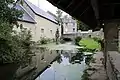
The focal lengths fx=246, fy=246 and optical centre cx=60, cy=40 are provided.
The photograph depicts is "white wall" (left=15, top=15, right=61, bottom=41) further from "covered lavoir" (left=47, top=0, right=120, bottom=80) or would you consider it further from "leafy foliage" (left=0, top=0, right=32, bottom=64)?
"covered lavoir" (left=47, top=0, right=120, bottom=80)

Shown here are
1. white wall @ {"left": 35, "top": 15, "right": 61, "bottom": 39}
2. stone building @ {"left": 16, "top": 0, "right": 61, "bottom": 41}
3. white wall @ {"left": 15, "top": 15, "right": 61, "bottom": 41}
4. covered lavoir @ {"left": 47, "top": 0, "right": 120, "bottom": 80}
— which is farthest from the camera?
white wall @ {"left": 35, "top": 15, "right": 61, "bottom": 39}

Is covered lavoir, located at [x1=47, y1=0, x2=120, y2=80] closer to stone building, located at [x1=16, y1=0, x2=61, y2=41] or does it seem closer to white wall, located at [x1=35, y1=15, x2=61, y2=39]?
stone building, located at [x1=16, y1=0, x2=61, y2=41]

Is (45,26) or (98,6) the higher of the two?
(45,26)

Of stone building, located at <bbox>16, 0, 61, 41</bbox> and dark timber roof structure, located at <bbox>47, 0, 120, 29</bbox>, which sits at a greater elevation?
stone building, located at <bbox>16, 0, 61, 41</bbox>

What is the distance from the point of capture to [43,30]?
1329 inches

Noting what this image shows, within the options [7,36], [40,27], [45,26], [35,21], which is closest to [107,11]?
[7,36]

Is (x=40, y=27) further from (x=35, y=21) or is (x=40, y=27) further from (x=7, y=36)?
(x=7, y=36)

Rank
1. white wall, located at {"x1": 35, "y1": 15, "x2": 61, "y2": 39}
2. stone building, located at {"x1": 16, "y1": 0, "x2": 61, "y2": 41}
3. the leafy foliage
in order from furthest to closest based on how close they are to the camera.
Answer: white wall, located at {"x1": 35, "y1": 15, "x2": 61, "y2": 39} < stone building, located at {"x1": 16, "y1": 0, "x2": 61, "y2": 41} < the leafy foliage

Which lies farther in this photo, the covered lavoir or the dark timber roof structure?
the covered lavoir

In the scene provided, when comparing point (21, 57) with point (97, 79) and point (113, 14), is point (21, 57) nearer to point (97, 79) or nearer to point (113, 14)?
point (97, 79)

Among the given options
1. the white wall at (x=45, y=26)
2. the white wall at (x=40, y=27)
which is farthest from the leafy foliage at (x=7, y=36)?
the white wall at (x=45, y=26)

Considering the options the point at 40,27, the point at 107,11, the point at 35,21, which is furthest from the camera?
the point at 40,27

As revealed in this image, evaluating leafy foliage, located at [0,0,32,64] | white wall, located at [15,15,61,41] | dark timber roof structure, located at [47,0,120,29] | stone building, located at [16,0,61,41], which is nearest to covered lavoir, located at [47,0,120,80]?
dark timber roof structure, located at [47,0,120,29]

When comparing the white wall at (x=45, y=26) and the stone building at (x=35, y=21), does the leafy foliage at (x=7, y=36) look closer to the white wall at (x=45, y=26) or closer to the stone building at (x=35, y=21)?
the stone building at (x=35, y=21)
